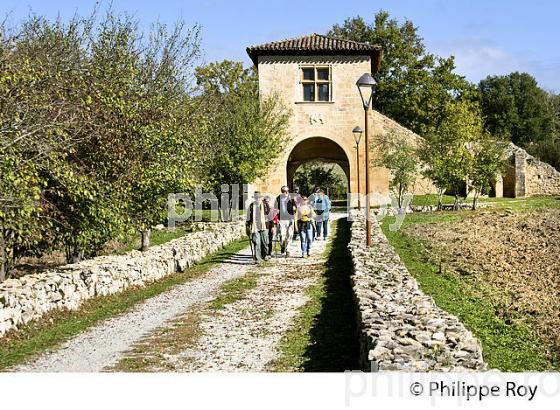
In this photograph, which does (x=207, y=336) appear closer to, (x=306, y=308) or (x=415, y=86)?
(x=306, y=308)

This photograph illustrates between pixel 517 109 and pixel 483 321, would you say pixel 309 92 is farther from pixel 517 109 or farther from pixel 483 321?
pixel 517 109

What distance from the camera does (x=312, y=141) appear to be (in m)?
34.4

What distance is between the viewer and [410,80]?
46250 millimetres

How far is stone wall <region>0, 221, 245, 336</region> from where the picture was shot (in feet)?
29.5

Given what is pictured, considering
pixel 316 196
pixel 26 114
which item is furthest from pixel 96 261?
pixel 316 196

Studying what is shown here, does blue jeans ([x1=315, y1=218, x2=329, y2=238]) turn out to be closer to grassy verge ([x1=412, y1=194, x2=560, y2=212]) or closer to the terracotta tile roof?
grassy verge ([x1=412, y1=194, x2=560, y2=212])

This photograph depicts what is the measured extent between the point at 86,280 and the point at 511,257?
9605mm

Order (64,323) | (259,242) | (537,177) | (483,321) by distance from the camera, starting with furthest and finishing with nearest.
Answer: (537,177) < (259,242) < (64,323) < (483,321)

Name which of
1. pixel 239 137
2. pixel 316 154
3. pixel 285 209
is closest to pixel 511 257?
pixel 285 209

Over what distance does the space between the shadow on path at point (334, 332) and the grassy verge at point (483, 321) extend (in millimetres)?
1518

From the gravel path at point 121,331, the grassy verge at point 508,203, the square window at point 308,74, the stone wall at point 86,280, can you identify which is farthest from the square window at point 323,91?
the gravel path at point 121,331

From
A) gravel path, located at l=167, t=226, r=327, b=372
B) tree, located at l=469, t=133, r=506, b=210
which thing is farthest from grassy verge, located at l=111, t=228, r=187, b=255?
tree, located at l=469, t=133, r=506, b=210

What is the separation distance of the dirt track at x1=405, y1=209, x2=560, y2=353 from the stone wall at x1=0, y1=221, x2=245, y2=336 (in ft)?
20.2

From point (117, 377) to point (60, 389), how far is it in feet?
1.89
